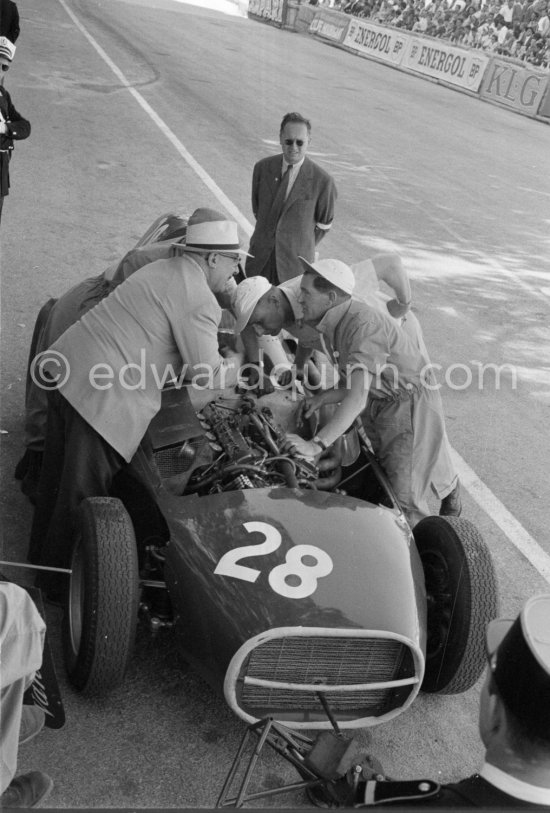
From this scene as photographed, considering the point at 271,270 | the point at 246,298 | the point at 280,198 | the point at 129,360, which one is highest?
the point at 280,198

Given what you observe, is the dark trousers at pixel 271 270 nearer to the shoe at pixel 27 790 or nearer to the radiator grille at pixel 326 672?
the radiator grille at pixel 326 672

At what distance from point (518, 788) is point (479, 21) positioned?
34664 millimetres

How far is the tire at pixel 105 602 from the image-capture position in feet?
12.5

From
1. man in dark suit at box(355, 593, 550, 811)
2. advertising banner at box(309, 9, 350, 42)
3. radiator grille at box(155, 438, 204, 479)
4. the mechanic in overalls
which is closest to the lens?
man in dark suit at box(355, 593, 550, 811)

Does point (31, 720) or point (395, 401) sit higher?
point (395, 401)

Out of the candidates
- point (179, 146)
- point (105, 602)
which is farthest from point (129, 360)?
point (179, 146)

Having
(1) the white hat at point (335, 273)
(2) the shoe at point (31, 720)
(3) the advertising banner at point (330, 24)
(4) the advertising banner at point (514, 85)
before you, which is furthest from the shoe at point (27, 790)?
(3) the advertising banner at point (330, 24)

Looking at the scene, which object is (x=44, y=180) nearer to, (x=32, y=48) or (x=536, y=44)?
(x=32, y=48)

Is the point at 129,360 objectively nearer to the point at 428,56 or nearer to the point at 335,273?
the point at 335,273

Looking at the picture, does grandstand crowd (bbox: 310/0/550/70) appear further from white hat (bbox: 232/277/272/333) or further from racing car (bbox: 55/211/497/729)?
racing car (bbox: 55/211/497/729)

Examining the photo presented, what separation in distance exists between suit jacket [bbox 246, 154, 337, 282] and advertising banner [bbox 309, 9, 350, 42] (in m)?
29.6

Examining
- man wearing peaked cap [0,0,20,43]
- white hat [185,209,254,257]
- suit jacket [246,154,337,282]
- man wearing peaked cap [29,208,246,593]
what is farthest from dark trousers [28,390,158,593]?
man wearing peaked cap [0,0,20,43]

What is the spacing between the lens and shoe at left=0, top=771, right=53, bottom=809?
3.20m

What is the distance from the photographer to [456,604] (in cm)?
414
